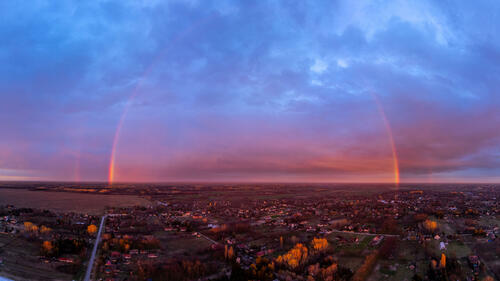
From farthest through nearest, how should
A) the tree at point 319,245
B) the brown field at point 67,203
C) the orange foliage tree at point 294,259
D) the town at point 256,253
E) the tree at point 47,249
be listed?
the brown field at point 67,203, the tree at point 319,245, the tree at point 47,249, the orange foliage tree at point 294,259, the town at point 256,253

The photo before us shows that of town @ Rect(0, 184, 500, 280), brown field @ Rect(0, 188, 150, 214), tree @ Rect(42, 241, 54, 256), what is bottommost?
brown field @ Rect(0, 188, 150, 214)

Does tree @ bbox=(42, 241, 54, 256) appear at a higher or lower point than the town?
higher

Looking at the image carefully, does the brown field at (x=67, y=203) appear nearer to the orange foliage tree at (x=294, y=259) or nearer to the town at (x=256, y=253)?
the town at (x=256, y=253)

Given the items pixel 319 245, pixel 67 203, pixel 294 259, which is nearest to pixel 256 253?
pixel 294 259

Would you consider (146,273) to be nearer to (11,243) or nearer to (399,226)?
(11,243)

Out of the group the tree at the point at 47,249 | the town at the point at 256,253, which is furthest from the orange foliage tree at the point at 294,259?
A: the tree at the point at 47,249

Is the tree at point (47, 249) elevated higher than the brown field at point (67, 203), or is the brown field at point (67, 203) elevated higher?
the tree at point (47, 249)

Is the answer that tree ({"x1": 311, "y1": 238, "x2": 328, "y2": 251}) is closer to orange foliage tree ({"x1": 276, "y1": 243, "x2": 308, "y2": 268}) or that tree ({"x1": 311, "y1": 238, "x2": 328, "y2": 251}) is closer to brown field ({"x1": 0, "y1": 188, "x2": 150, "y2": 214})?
orange foliage tree ({"x1": 276, "y1": 243, "x2": 308, "y2": 268})

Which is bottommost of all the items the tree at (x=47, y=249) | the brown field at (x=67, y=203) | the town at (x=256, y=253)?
the brown field at (x=67, y=203)

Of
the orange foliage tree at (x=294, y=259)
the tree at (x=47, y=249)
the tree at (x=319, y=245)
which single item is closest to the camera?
the orange foliage tree at (x=294, y=259)

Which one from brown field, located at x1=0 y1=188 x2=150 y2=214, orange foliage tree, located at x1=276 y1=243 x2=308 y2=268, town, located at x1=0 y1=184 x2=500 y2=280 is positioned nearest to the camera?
town, located at x1=0 y1=184 x2=500 y2=280

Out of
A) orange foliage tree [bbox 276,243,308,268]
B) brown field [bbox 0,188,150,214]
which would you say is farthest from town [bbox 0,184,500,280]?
brown field [bbox 0,188,150,214]
